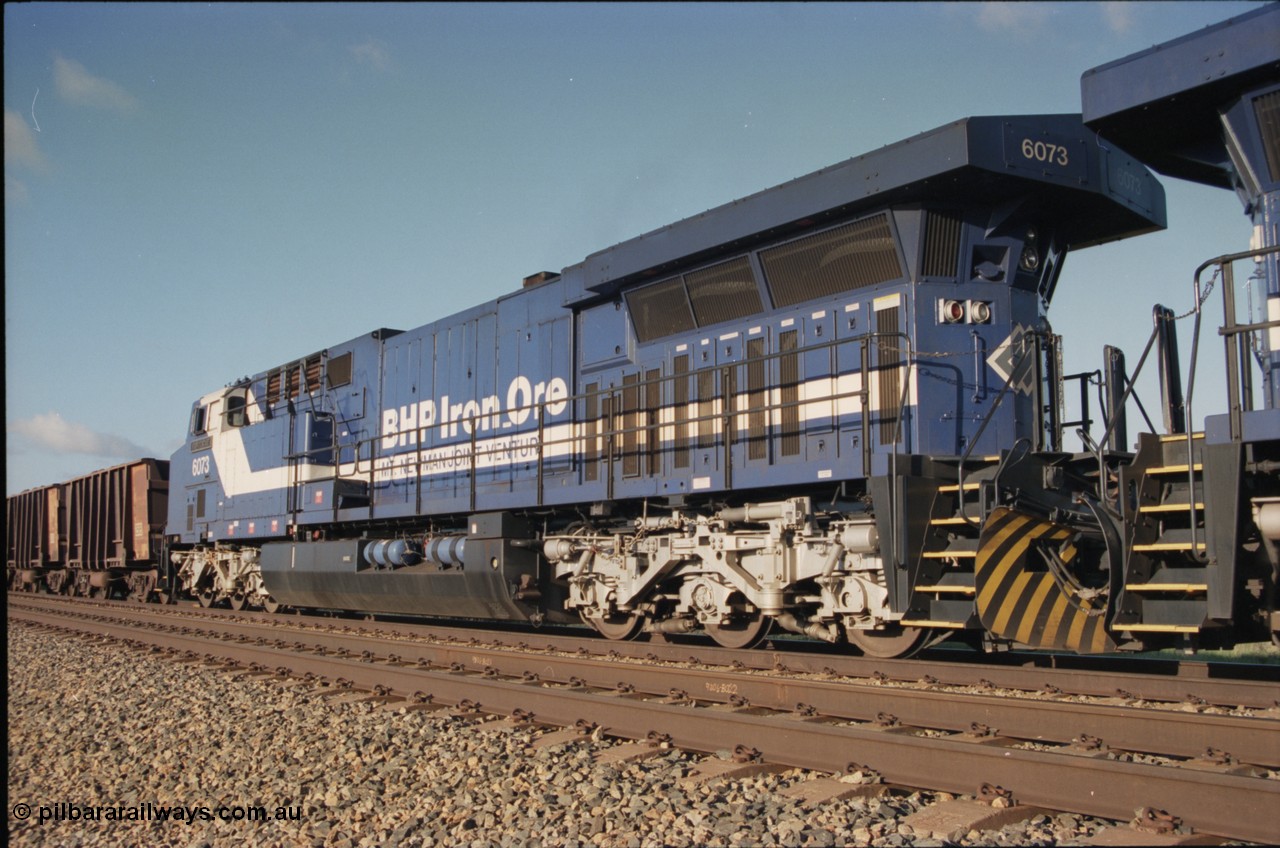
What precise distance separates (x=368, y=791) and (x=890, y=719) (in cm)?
314

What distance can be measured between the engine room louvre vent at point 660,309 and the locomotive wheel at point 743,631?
307cm

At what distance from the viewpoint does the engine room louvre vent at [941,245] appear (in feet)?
27.8

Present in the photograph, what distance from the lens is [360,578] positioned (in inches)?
557

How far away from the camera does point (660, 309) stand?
10.9 meters

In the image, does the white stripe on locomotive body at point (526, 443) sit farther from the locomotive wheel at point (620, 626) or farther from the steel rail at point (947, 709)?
the steel rail at point (947, 709)

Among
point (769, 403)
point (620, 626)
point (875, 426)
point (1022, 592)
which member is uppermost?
point (769, 403)

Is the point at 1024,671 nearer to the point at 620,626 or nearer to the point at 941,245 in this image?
the point at 941,245

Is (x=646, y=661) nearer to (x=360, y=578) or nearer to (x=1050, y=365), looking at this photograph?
(x=1050, y=365)

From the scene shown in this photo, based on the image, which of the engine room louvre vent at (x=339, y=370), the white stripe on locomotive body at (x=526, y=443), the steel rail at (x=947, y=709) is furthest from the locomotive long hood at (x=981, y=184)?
the engine room louvre vent at (x=339, y=370)

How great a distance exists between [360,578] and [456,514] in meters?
2.18

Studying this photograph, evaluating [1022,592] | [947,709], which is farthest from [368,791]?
[1022,592]

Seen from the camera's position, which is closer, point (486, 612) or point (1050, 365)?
point (1050, 365)

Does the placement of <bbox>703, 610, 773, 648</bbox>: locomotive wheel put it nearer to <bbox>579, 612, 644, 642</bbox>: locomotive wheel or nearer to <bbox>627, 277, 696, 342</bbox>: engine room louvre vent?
<bbox>579, 612, 644, 642</bbox>: locomotive wheel

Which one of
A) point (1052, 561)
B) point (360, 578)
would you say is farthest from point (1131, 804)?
point (360, 578)
